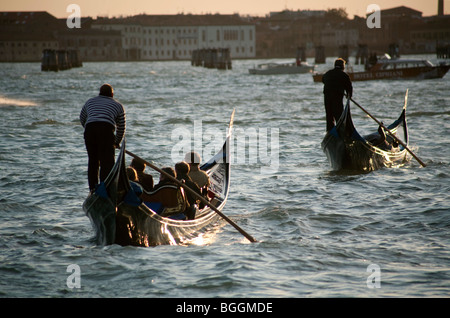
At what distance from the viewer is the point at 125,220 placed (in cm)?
571

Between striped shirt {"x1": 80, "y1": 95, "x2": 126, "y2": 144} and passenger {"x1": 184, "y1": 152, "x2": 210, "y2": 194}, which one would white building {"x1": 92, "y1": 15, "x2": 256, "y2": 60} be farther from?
striped shirt {"x1": 80, "y1": 95, "x2": 126, "y2": 144}

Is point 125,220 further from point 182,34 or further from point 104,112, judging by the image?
point 182,34

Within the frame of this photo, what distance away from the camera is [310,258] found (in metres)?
6.11

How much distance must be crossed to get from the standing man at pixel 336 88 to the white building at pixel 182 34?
101 metres

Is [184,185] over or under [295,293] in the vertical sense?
over

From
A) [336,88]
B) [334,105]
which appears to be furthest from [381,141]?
[336,88]

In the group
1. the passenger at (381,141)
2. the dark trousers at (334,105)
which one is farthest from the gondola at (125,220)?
the passenger at (381,141)

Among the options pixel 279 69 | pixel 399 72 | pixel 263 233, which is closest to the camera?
pixel 263 233

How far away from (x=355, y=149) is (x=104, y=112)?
14.5 ft

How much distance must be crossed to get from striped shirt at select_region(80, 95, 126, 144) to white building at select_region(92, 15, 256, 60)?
104 meters

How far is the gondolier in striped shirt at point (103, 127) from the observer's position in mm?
6504
